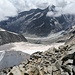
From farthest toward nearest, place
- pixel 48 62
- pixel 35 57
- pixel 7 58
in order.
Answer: pixel 7 58 < pixel 35 57 < pixel 48 62

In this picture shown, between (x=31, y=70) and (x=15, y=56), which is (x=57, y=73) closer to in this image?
(x=31, y=70)

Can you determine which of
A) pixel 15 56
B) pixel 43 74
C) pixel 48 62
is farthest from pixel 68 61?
pixel 15 56

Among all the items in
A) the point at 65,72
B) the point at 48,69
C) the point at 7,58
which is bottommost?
the point at 65,72

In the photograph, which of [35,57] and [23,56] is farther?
[23,56]

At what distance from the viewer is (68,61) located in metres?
31.4

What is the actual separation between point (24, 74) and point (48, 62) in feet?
16.8

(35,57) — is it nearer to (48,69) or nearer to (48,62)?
(48,62)

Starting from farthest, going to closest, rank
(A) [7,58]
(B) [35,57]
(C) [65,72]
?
1. (A) [7,58]
2. (B) [35,57]
3. (C) [65,72]

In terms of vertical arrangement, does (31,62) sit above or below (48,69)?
above

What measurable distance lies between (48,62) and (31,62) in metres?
6.02

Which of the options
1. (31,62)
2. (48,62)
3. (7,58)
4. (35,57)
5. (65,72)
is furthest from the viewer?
(7,58)

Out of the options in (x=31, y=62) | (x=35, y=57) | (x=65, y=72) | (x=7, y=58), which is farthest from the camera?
(x=7, y=58)

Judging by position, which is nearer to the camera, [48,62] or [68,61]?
[68,61]

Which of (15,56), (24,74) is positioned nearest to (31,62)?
(24,74)
